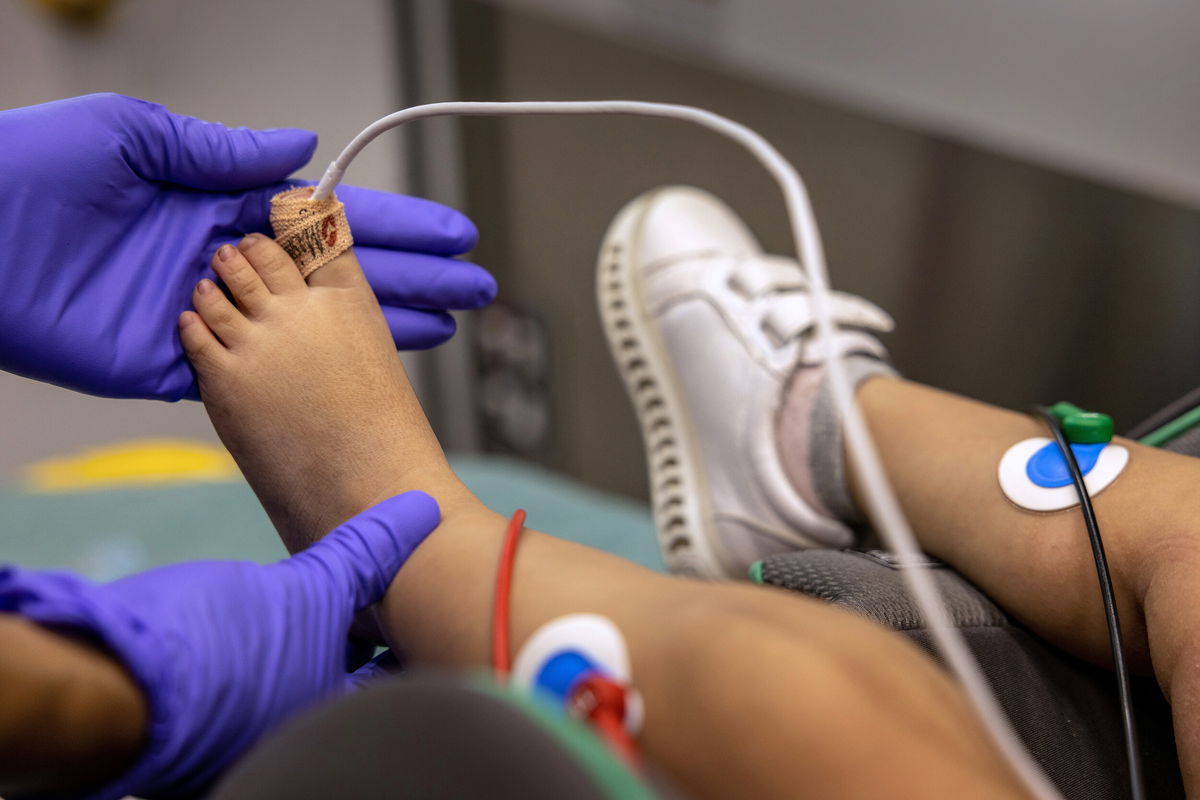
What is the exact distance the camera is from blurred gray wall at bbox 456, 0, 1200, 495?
125cm

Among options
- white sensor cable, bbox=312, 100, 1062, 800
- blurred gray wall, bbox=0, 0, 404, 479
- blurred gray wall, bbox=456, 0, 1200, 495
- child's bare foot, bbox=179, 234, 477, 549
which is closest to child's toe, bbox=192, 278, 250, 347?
child's bare foot, bbox=179, 234, 477, 549

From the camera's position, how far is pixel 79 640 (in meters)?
0.31

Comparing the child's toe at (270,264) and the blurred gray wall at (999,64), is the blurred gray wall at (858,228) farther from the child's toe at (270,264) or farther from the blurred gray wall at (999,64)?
the child's toe at (270,264)

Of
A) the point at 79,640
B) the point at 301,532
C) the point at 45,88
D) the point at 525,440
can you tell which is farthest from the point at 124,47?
the point at 79,640

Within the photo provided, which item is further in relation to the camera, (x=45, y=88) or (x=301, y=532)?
(x=45, y=88)

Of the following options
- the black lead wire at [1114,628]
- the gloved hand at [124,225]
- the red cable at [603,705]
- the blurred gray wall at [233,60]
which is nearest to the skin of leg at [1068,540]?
the black lead wire at [1114,628]

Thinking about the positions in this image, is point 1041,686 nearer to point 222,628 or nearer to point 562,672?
point 562,672

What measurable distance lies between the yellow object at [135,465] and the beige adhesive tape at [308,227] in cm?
93

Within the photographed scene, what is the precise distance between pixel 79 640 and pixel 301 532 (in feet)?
0.81

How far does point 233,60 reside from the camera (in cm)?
147

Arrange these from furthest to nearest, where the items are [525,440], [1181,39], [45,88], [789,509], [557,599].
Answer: [525,440], [45,88], [1181,39], [789,509], [557,599]

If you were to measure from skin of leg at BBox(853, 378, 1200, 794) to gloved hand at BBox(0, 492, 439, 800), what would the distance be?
391 millimetres

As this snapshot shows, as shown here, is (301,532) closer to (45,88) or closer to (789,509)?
(789,509)

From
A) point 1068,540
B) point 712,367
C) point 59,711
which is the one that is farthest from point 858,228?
point 59,711
